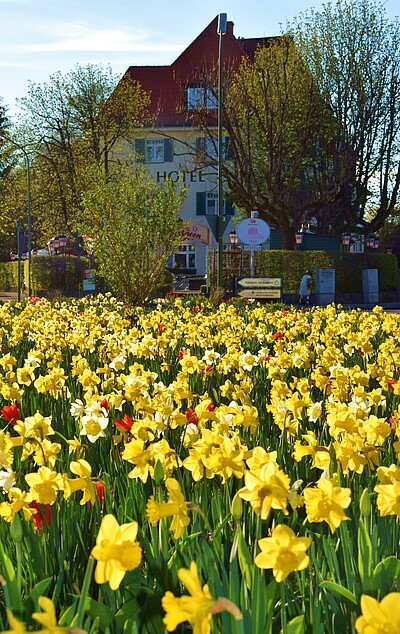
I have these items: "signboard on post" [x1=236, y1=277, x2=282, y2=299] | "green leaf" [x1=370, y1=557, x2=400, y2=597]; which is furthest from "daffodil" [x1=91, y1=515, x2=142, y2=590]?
"signboard on post" [x1=236, y1=277, x2=282, y2=299]

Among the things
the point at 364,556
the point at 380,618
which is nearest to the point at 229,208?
the point at 364,556

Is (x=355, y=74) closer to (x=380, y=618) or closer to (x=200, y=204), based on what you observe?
(x=200, y=204)

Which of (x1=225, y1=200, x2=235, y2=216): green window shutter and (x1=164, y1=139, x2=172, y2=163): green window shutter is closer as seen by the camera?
(x1=225, y1=200, x2=235, y2=216): green window shutter

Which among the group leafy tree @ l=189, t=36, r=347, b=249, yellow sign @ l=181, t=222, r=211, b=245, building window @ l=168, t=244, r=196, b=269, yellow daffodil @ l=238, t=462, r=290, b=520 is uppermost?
leafy tree @ l=189, t=36, r=347, b=249

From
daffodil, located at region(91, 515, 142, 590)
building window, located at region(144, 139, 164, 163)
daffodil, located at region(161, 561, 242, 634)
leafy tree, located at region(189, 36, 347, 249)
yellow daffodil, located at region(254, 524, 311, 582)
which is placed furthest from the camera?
building window, located at region(144, 139, 164, 163)

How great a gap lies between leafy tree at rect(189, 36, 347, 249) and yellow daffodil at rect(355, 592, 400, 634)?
35005 millimetres

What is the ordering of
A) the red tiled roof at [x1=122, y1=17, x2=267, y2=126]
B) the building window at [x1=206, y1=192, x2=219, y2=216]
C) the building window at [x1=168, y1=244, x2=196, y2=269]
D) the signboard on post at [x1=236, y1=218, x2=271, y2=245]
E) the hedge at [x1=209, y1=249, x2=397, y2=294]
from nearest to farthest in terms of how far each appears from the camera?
the signboard on post at [x1=236, y1=218, x2=271, y2=245] < the hedge at [x1=209, y1=249, x2=397, y2=294] < the building window at [x1=206, y1=192, x2=219, y2=216] < the red tiled roof at [x1=122, y1=17, x2=267, y2=126] < the building window at [x1=168, y1=244, x2=196, y2=269]

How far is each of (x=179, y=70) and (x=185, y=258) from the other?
12024 millimetres

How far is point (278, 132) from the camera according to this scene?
117ft

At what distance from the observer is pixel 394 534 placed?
7.82 feet

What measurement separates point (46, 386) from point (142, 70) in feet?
171

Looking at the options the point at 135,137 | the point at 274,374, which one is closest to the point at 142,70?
the point at 135,137

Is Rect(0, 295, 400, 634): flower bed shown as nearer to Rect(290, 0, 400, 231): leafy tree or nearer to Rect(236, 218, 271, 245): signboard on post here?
Rect(236, 218, 271, 245): signboard on post

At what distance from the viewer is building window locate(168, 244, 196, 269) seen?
51.8m
